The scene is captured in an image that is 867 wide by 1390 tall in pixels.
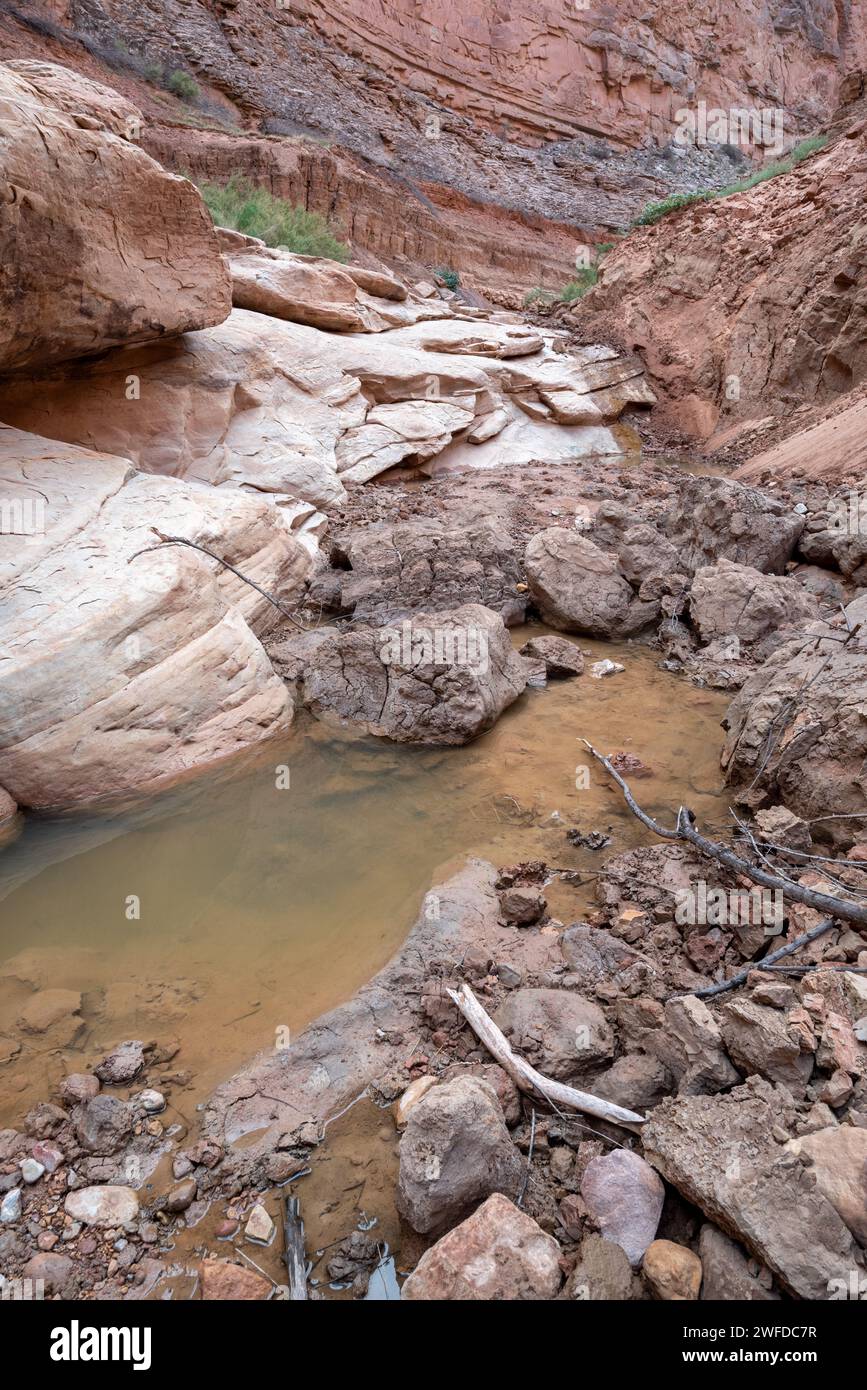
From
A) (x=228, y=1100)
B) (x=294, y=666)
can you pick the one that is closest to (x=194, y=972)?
(x=228, y=1100)

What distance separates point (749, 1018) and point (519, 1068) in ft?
2.57

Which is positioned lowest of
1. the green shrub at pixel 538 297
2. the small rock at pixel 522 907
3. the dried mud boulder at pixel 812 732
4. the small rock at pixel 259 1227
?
the small rock at pixel 259 1227

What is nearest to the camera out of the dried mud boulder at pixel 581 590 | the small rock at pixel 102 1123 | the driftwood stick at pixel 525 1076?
the driftwood stick at pixel 525 1076

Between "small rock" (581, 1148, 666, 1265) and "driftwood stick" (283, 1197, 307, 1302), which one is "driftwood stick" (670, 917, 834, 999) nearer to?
"small rock" (581, 1148, 666, 1265)

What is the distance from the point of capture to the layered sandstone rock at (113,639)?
4285mm

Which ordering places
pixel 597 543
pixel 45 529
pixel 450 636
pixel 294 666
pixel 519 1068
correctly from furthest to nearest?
pixel 597 543 → pixel 294 666 → pixel 450 636 → pixel 45 529 → pixel 519 1068

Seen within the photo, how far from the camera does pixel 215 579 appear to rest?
17.9ft

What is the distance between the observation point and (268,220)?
44.6 ft

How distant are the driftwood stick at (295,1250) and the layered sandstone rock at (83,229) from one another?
5.23m

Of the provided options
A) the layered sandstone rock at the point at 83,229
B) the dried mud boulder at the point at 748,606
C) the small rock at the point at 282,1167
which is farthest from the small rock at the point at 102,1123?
the dried mud boulder at the point at 748,606

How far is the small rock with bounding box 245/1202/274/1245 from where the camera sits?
219 centimetres

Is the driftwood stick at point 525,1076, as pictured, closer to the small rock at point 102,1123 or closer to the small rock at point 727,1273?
the small rock at point 727,1273

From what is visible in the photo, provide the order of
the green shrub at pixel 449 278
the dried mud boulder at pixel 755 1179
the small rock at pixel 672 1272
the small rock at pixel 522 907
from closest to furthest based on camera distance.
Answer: the dried mud boulder at pixel 755 1179
the small rock at pixel 672 1272
the small rock at pixel 522 907
the green shrub at pixel 449 278
